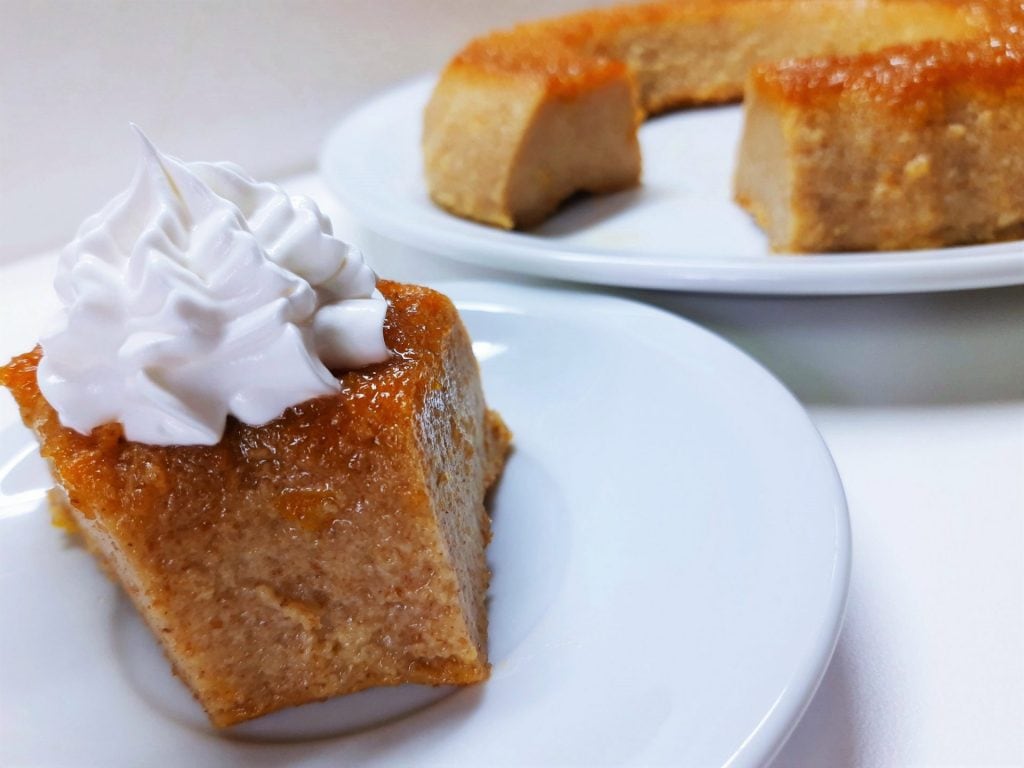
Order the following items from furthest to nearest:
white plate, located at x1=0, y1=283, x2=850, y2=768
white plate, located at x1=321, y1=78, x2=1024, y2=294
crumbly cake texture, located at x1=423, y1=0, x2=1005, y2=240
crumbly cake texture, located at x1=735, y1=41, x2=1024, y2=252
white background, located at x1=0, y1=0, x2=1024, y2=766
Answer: crumbly cake texture, located at x1=423, y1=0, x2=1005, y2=240 < crumbly cake texture, located at x1=735, y1=41, x2=1024, y2=252 < white plate, located at x1=321, y1=78, x2=1024, y2=294 < white background, located at x1=0, y1=0, x2=1024, y2=766 < white plate, located at x1=0, y1=283, x2=850, y2=768

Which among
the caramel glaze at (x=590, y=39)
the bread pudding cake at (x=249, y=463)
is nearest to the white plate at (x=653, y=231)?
the caramel glaze at (x=590, y=39)

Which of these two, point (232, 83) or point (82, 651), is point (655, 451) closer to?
point (82, 651)

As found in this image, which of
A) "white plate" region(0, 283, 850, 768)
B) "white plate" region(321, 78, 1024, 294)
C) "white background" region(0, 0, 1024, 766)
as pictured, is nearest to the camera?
"white plate" region(0, 283, 850, 768)

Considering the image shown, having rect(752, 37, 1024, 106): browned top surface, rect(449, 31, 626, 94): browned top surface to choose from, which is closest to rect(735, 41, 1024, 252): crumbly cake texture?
rect(752, 37, 1024, 106): browned top surface

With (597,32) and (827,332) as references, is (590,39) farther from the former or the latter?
(827,332)

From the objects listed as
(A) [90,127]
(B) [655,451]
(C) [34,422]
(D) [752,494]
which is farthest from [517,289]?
(A) [90,127]

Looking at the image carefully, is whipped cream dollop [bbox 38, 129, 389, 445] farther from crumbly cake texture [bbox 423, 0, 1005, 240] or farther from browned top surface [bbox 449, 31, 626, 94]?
browned top surface [bbox 449, 31, 626, 94]
